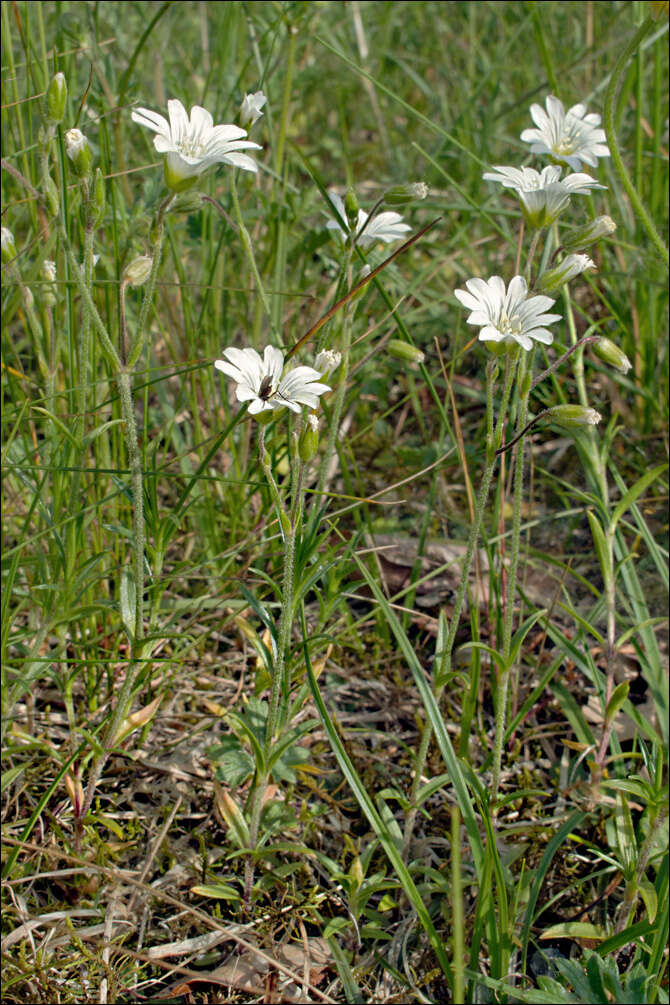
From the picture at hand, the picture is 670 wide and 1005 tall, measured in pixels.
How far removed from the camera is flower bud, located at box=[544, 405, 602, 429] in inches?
59.7

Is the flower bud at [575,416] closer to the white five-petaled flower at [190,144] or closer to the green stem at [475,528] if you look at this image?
the green stem at [475,528]

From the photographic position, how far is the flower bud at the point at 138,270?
5.16 feet

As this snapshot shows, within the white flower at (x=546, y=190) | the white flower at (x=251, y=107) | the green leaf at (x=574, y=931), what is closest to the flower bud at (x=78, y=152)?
the white flower at (x=251, y=107)

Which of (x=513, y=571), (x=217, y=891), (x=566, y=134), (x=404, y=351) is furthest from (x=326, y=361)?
(x=217, y=891)

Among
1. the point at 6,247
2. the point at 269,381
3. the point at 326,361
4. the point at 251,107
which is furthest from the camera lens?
the point at 6,247

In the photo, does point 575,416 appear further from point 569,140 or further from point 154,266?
point 154,266

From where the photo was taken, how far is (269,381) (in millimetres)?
1452

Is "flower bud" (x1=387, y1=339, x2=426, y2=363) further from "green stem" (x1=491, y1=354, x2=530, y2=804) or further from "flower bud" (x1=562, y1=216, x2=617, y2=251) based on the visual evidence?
"flower bud" (x1=562, y1=216, x2=617, y2=251)

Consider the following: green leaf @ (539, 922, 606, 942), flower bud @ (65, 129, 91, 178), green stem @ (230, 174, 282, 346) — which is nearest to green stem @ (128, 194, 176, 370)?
flower bud @ (65, 129, 91, 178)

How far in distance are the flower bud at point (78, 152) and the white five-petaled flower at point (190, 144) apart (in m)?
0.11

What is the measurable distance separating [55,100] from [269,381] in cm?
69

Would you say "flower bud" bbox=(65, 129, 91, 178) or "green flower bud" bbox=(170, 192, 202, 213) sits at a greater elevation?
"flower bud" bbox=(65, 129, 91, 178)

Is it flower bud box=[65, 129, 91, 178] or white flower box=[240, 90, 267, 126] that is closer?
flower bud box=[65, 129, 91, 178]

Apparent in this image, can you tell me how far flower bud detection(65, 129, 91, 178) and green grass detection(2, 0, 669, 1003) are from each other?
0.09 metres
